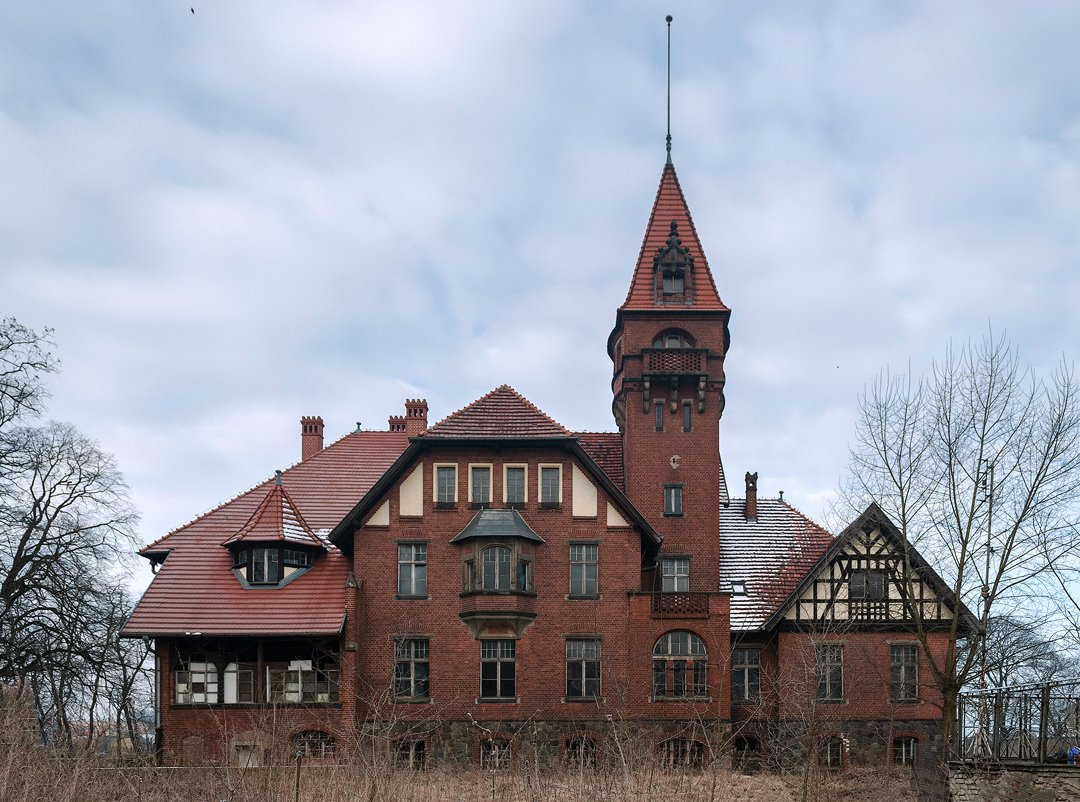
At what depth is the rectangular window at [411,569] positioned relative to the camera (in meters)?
33.2

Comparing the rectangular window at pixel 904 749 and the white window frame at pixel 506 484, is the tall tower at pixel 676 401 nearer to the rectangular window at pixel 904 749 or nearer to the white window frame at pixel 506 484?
the white window frame at pixel 506 484

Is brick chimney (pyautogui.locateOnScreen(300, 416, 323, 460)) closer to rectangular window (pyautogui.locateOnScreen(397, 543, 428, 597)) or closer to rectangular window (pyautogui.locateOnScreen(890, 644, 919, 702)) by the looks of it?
rectangular window (pyautogui.locateOnScreen(397, 543, 428, 597))

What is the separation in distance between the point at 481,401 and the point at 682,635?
885 centimetres

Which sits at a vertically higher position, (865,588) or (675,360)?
(675,360)

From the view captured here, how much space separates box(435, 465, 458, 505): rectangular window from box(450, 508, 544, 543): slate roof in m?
0.92

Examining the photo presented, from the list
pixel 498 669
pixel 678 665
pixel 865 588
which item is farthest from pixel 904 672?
pixel 498 669

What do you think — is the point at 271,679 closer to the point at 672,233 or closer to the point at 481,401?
the point at 481,401

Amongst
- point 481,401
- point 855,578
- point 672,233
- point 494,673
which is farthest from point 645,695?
point 672,233

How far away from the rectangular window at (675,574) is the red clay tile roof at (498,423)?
533 cm

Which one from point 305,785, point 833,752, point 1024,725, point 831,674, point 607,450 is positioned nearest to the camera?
point 305,785

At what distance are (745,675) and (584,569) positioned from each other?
6043mm

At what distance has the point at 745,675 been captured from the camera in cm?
3478

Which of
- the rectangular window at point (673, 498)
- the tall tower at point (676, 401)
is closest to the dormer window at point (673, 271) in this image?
the tall tower at point (676, 401)

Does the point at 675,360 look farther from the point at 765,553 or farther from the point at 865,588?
the point at 865,588
